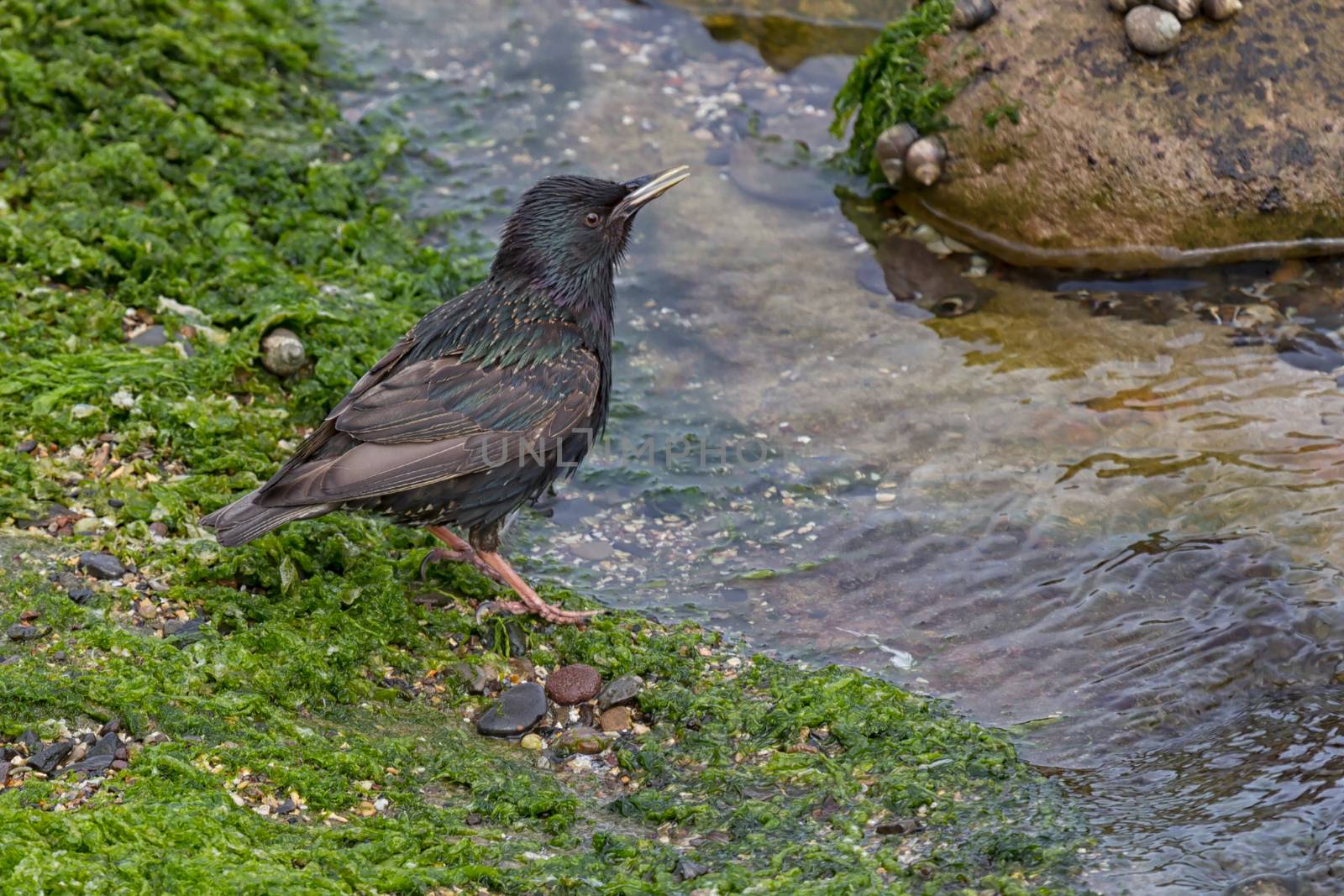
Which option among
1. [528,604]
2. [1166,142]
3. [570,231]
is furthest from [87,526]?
[1166,142]

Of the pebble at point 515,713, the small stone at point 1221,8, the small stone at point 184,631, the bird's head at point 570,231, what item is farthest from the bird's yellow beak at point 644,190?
the small stone at point 1221,8

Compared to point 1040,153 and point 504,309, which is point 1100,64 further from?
point 504,309

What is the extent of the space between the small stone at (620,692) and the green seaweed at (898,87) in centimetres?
418

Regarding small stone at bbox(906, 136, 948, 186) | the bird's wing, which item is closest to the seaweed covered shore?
the bird's wing

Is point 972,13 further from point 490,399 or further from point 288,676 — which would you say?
point 288,676

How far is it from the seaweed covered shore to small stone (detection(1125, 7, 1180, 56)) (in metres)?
3.93

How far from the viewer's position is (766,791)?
437cm

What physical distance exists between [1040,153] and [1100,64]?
1.97ft

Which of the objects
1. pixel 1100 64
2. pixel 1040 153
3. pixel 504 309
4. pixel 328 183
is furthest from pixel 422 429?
pixel 1100 64

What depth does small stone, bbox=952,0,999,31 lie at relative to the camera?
775cm

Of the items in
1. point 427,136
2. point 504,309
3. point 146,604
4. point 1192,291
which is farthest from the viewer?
point 427,136

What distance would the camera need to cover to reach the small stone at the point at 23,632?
4.38 metres

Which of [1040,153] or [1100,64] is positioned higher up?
[1100,64]

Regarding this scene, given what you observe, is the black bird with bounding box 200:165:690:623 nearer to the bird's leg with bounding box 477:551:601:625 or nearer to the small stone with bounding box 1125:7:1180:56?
the bird's leg with bounding box 477:551:601:625
